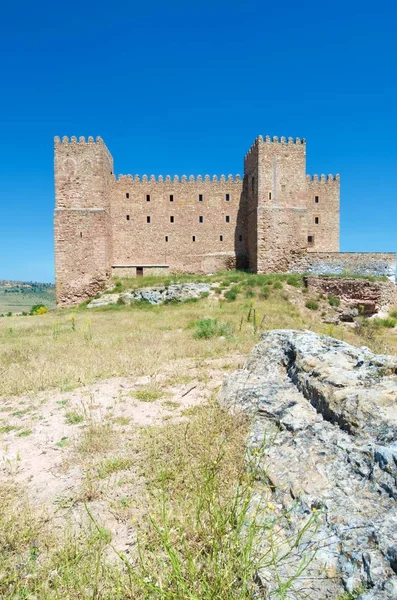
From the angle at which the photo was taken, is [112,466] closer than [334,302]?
Yes

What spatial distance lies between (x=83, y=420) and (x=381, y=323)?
642 inches

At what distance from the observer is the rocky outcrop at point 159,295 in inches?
779

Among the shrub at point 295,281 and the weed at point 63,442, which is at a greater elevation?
the shrub at point 295,281

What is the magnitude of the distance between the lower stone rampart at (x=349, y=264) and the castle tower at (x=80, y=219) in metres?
13.4

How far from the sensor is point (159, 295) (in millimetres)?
20438

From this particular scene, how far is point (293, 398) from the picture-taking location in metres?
4.27

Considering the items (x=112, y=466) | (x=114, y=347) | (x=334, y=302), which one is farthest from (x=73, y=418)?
(x=334, y=302)

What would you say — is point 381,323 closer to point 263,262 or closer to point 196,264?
point 263,262

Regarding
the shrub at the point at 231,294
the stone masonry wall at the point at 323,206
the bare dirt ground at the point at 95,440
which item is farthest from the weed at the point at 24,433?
the stone masonry wall at the point at 323,206

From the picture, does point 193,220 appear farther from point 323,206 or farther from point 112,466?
point 112,466

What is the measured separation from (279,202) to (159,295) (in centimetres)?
1037

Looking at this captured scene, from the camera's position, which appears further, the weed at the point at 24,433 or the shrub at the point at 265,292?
the shrub at the point at 265,292

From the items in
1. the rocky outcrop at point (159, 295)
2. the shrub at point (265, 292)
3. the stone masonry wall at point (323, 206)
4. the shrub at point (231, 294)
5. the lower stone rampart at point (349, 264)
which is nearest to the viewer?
the shrub at point (231, 294)

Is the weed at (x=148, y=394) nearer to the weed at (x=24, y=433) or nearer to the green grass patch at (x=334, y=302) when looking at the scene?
the weed at (x=24, y=433)
